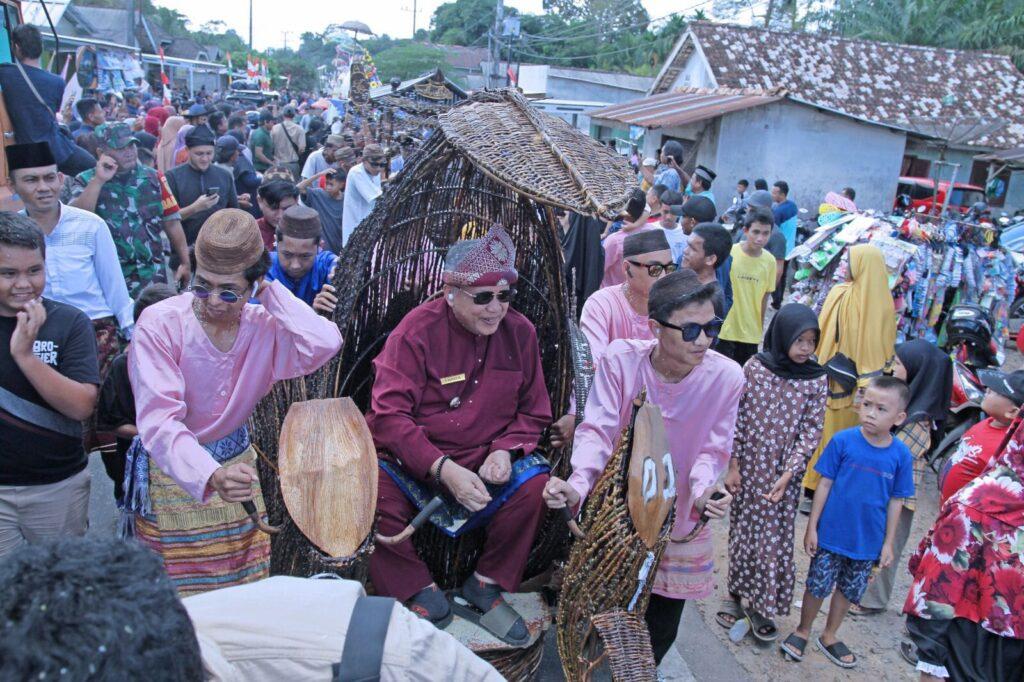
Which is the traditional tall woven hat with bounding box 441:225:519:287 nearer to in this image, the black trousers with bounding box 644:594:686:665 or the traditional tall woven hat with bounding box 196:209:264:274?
the traditional tall woven hat with bounding box 196:209:264:274

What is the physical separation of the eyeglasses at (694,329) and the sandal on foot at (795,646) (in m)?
1.97

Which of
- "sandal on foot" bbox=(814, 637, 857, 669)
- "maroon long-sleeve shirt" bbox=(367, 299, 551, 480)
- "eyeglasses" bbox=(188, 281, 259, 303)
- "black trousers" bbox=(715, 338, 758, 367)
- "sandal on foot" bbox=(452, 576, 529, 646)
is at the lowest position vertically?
"sandal on foot" bbox=(814, 637, 857, 669)

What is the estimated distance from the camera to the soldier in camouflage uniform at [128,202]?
195 inches

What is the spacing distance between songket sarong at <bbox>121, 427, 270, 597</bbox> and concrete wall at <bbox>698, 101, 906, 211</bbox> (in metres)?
15.6

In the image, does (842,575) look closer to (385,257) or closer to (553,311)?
(553,311)

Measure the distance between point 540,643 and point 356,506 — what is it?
1.02 metres

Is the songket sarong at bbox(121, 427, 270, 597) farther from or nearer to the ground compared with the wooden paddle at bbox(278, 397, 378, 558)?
nearer to the ground

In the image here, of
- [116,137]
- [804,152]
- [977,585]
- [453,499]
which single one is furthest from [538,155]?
[804,152]

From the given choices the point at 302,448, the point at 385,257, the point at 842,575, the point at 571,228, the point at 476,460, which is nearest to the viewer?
the point at 302,448

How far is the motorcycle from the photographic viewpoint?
652 cm

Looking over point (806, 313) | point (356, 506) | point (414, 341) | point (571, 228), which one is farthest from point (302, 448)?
point (571, 228)

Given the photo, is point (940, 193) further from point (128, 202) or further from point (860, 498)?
point (128, 202)

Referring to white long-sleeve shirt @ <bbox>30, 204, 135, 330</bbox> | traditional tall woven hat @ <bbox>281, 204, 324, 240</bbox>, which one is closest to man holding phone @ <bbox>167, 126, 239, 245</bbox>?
traditional tall woven hat @ <bbox>281, 204, 324, 240</bbox>

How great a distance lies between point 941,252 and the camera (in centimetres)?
802
